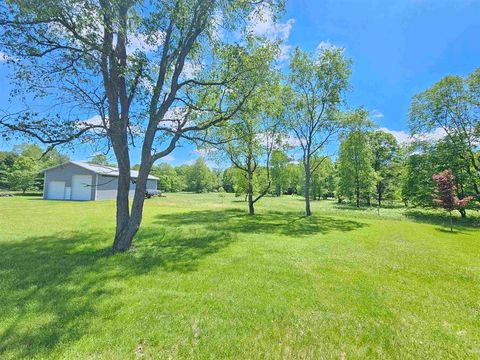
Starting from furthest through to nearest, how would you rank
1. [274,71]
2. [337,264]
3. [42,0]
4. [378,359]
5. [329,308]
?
[274,71] < [337,264] < [42,0] < [329,308] < [378,359]

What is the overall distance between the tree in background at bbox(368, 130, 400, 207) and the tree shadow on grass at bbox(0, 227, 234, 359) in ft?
113

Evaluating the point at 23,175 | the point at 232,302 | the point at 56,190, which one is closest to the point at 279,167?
the point at 232,302

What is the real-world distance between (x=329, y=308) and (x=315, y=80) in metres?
18.4

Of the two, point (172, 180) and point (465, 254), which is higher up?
point (172, 180)

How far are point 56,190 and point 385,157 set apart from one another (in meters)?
45.1

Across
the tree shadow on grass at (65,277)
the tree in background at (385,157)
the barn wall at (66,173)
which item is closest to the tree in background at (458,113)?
the tree in background at (385,157)

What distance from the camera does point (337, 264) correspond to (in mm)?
6422

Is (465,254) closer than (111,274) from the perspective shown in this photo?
No

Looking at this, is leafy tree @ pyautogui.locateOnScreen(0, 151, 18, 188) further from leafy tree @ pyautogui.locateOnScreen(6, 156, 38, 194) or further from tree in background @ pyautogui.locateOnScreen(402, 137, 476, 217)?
tree in background @ pyautogui.locateOnScreen(402, 137, 476, 217)

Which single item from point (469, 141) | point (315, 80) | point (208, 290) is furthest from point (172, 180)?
point (208, 290)

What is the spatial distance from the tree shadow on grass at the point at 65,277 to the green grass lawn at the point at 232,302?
0.08 feet

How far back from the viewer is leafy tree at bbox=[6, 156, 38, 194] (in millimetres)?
34500

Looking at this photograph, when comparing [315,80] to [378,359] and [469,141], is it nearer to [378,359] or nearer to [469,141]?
[469,141]

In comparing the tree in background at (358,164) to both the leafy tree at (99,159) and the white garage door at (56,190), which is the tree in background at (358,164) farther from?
the white garage door at (56,190)
